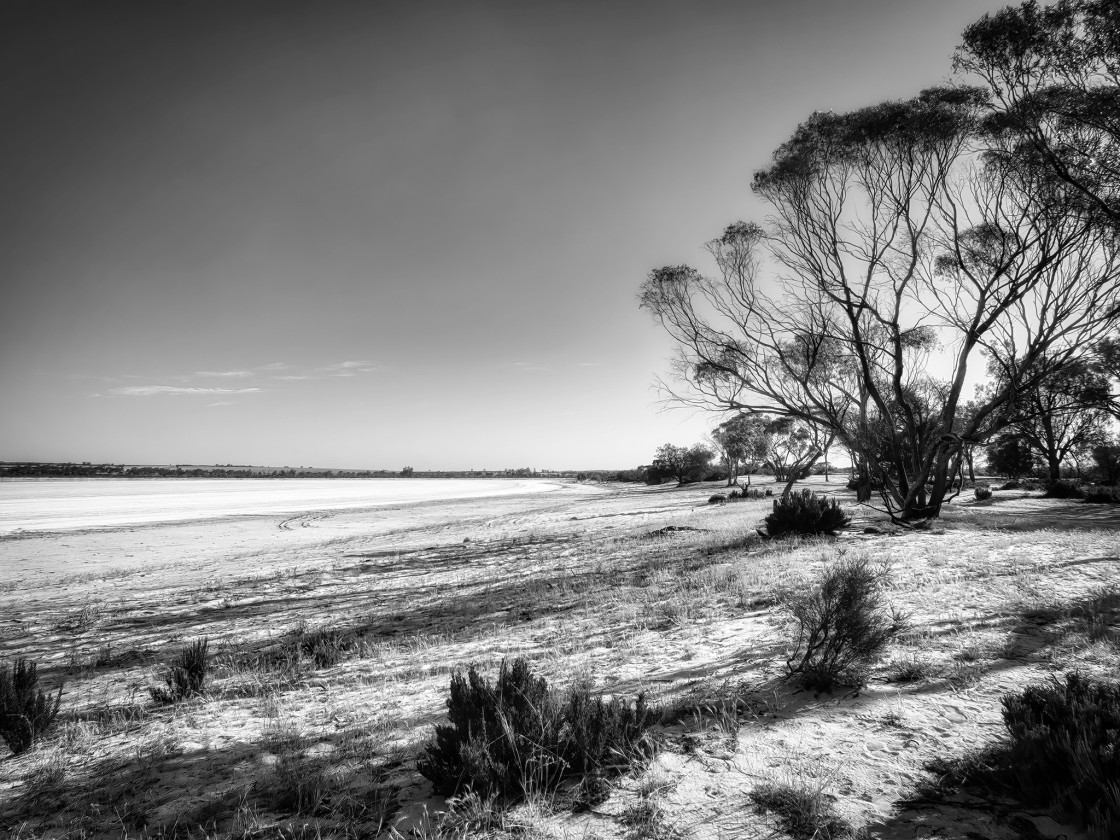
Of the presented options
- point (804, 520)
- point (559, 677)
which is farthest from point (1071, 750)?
point (804, 520)

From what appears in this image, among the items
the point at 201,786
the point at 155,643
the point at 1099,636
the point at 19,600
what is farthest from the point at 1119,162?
the point at 19,600

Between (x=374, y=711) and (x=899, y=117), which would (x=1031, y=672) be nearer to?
(x=374, y=711)

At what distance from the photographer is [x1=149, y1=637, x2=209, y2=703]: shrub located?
195 inches

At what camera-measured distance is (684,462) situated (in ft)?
231

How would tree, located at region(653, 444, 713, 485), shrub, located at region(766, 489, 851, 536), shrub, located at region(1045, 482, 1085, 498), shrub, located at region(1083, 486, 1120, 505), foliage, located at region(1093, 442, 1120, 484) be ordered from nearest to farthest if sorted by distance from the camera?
shrub, located at region(766, 489, 851, 536) < shrub, located at region(1083, 486, 1120, 505) < shrub, located at region(1045, 482, 1085, 498) < foliage, located at region(1093, 442, 1120, 484) < tree, located at region(653, 444, 713, 485)

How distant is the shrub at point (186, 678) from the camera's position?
496cm

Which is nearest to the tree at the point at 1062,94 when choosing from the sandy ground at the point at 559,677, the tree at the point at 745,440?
the sandy ground at the point at 559,677

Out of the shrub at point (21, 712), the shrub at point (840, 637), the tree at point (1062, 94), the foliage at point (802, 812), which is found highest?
the tree at point (1062, 94)

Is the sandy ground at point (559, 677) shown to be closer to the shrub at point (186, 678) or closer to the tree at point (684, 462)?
the shrub at point (186, 678)

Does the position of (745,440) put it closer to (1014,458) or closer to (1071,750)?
(1014,458)

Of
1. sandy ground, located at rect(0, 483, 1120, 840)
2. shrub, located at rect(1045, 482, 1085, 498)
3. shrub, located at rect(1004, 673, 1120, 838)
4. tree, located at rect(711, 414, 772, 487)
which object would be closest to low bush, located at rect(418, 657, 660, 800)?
sandy ground, located at rect(0, 483, 1120, 840)

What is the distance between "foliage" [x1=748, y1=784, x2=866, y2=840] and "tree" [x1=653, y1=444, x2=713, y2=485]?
6563 centimetres

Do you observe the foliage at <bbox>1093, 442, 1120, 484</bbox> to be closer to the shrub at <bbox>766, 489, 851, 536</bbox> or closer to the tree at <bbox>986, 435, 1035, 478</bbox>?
the tree at <bbox>986, 435, 1035, 478</bbox>

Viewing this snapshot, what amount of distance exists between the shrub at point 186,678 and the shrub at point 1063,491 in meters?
34.1
